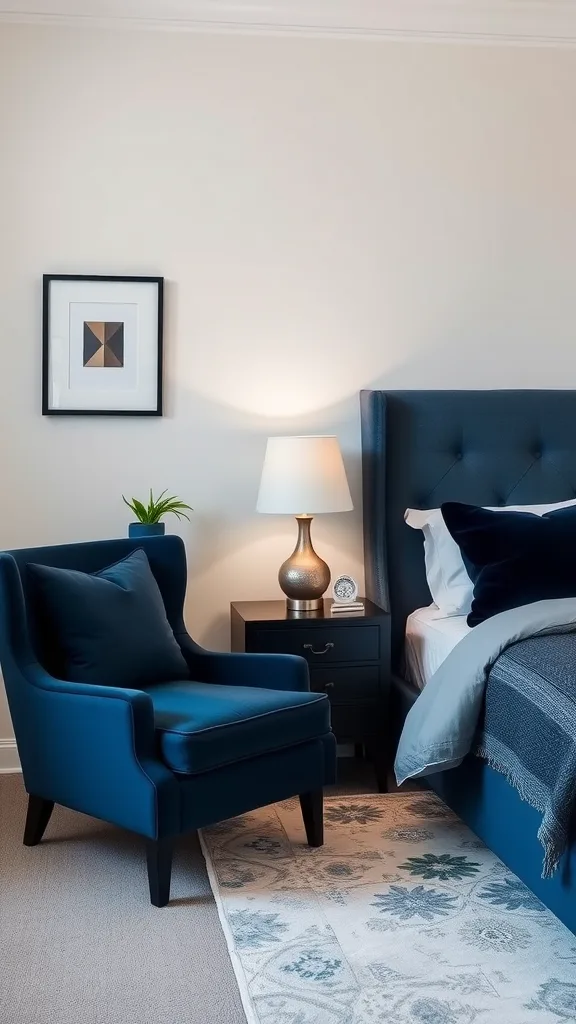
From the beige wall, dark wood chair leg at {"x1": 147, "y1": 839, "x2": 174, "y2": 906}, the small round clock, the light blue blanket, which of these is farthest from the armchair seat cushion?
the beige wall

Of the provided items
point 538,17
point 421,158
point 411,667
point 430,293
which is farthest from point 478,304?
point 411,667

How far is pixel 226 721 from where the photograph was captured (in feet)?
9.20

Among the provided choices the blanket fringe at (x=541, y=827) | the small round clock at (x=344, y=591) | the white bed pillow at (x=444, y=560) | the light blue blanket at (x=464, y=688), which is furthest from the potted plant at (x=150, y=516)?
the blanket fringe at (x=541, y=827)

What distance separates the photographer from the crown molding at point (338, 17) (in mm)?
3746

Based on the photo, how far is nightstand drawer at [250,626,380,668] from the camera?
3.55 m

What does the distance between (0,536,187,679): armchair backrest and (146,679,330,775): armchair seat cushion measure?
39 centimetres

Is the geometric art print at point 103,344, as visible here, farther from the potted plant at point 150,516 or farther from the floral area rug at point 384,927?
the floral area rug at point 384,927

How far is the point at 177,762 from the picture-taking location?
271cm

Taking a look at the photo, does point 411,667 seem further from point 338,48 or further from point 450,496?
point 338,48

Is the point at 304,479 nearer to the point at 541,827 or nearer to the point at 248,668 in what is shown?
the point at 248,668

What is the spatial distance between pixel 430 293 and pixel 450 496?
2.61 feet

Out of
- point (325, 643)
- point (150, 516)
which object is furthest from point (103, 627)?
point (325, 643)

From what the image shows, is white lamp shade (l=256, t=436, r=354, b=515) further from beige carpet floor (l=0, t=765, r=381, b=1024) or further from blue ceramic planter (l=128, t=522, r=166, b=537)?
beige carpet floor (l=0, t=765, r=381, b=1024)

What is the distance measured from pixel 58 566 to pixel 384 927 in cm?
145
